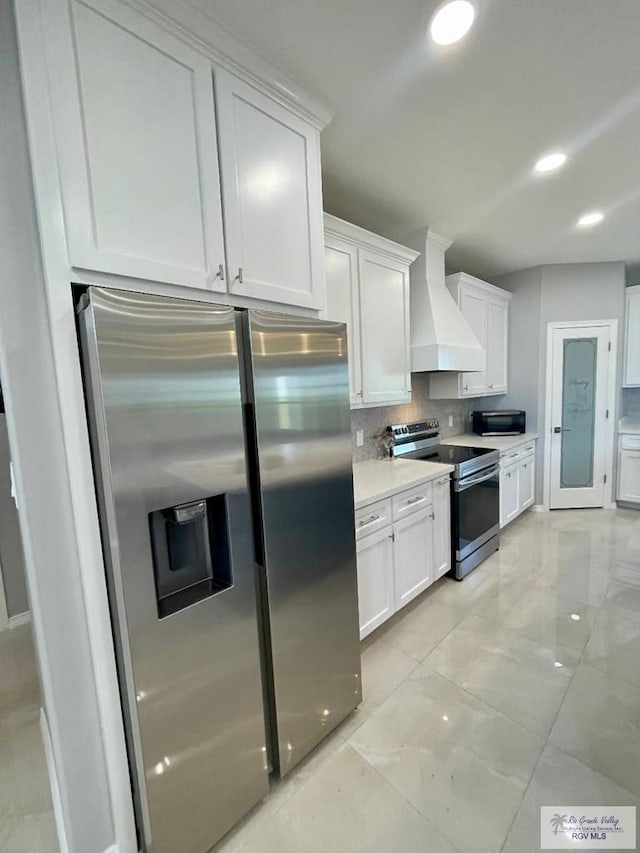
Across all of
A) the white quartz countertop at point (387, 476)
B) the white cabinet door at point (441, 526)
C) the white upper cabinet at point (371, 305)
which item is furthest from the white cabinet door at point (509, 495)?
the white upper cabinet at point (371, 305)

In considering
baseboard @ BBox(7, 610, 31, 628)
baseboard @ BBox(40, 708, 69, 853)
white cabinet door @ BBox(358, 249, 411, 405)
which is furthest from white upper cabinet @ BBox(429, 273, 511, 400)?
baseboard @ BBox(7, 610, 31, 628)

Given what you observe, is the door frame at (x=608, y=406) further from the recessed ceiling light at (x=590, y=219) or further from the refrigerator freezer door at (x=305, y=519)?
the refrigerator freezer door at (x=305, y=519)

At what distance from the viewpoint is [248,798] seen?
4.13 feet

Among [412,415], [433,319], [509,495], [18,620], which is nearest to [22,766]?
[18,620]

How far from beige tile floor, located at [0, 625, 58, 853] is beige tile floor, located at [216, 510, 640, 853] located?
72cm

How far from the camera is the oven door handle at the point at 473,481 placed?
2.63 meters

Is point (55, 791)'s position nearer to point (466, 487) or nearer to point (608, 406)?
point (466, 487)

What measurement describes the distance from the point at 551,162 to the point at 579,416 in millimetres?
2975

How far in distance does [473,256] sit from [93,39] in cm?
347

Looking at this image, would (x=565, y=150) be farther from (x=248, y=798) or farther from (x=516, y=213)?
(x=248, y=798)

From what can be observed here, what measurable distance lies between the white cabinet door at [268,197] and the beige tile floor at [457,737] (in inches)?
76.3

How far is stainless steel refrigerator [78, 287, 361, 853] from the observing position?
97 cm

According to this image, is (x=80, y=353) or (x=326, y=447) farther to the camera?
(x=326, y=447)

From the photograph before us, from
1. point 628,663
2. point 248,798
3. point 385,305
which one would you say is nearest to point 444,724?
point 248,798
